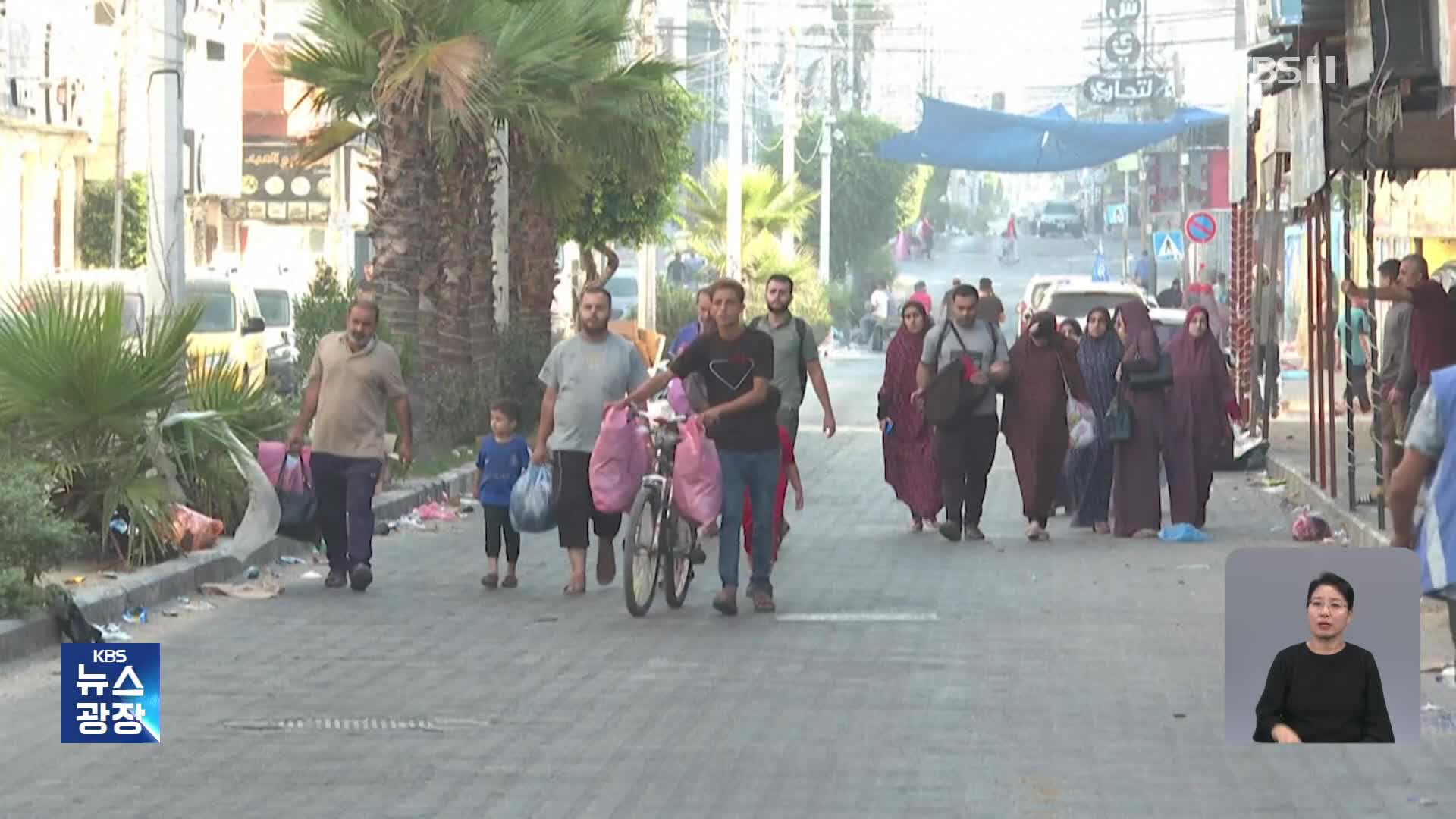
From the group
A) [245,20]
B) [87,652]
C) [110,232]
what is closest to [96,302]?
[87,652]

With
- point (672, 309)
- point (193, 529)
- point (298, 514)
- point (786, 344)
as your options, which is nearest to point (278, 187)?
point (672, 309)

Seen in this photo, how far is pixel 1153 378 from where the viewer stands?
60.2 ft

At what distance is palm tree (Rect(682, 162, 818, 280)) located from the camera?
57688 millimetres

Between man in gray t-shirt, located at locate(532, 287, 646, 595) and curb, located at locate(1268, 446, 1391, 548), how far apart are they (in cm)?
406

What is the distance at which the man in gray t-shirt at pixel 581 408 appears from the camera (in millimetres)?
14023

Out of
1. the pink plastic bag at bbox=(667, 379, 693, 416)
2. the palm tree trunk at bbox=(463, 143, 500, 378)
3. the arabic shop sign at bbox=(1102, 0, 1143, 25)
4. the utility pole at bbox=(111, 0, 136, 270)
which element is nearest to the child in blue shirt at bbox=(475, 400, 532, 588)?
the pink plastic bag at bbox=(667, 379, 693, 416)

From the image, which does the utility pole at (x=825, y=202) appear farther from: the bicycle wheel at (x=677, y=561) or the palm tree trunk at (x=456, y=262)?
the bicycle wheel at (x=677, y=561)

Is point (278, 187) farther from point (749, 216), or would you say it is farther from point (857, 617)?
point (857, 617)

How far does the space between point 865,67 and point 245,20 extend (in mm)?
80057

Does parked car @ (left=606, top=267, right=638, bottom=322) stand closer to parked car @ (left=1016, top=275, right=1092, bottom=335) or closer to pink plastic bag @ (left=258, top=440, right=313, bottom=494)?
parked car @ (left=1016, top=275, right=1092, bottom=335)

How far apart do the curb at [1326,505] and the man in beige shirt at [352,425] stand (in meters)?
5.35

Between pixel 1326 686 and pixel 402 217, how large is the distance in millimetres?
19287

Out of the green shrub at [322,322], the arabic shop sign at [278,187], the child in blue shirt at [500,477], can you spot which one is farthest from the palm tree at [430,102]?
the arabic shop sign at [278,187]

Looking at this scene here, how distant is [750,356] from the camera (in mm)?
13141
